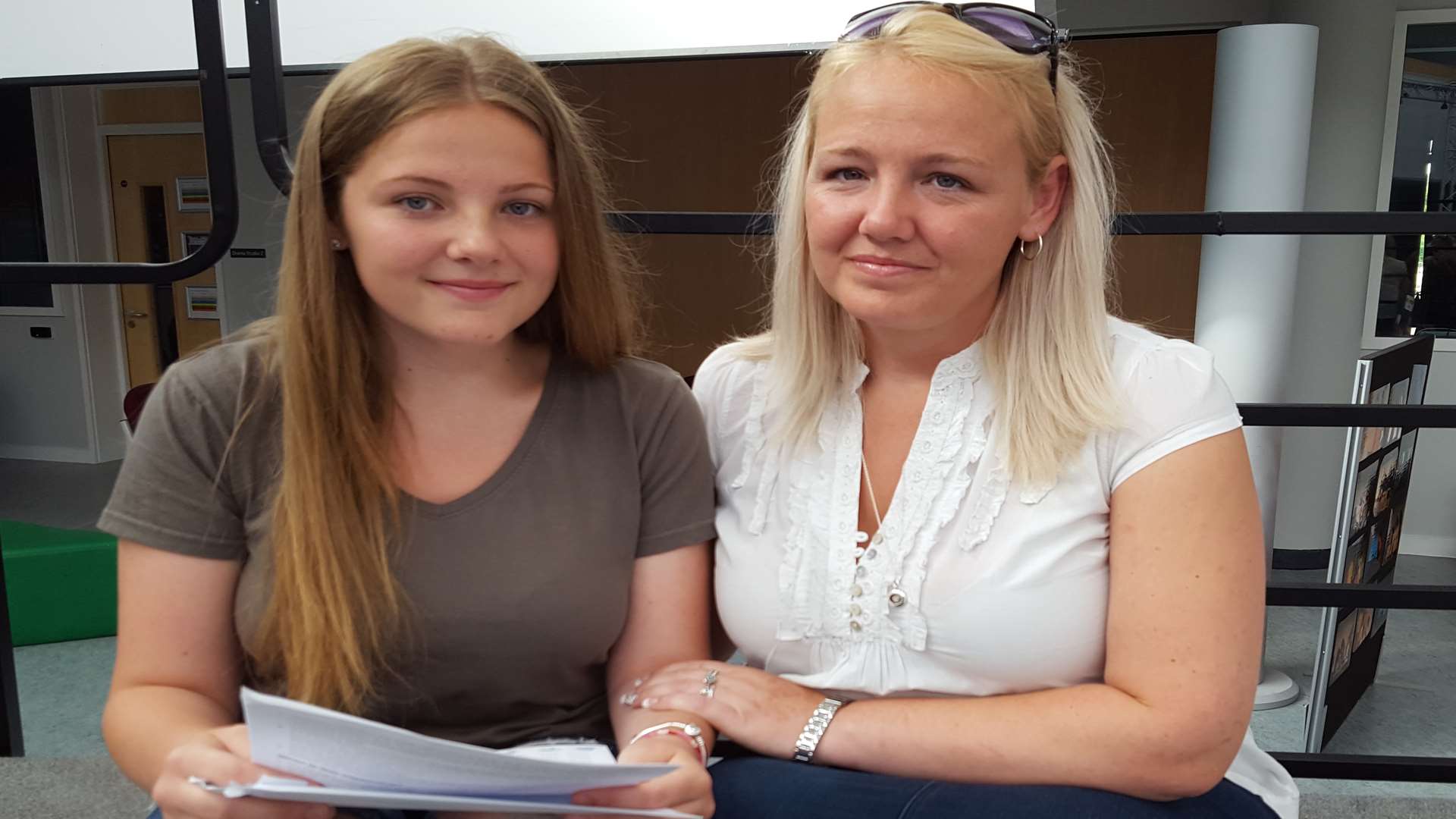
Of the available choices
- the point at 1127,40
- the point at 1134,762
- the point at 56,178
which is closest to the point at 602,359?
the point at 1134,762

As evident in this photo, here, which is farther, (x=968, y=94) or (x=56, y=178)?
(x=56, y=178)

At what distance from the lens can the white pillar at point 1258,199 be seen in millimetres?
3232

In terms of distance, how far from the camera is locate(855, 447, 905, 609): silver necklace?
3.94ft

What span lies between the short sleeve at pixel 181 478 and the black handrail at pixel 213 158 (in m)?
0.29

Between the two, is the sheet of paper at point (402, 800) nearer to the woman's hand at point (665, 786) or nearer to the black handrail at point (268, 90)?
the woman's hand at point (665, 786)

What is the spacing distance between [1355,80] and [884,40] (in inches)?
176

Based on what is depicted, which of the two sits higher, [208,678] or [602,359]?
[602,359]

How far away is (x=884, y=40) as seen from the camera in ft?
3.89

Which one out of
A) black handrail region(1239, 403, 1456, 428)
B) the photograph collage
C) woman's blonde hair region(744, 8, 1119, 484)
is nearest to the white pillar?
the photograph collage

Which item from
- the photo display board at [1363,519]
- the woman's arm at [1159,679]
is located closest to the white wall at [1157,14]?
the photo display board at [1363,519]

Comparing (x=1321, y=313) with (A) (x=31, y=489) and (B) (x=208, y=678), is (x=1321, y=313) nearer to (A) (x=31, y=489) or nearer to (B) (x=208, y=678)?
(B) (x=208, y=678)

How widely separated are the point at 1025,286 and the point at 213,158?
3.53ft

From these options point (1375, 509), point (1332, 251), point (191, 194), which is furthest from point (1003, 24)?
point (191, 194)

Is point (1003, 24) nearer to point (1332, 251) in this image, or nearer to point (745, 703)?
point (745, 703)
